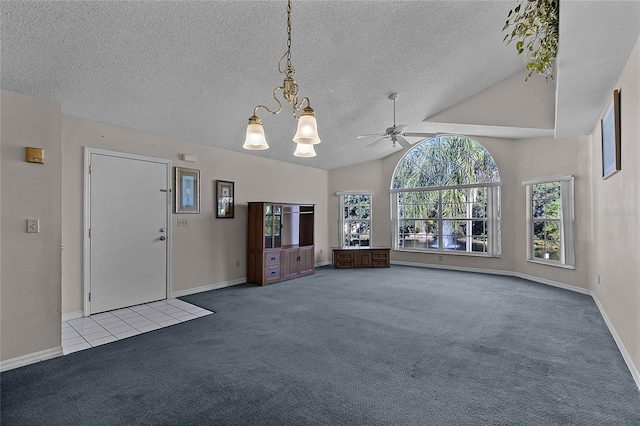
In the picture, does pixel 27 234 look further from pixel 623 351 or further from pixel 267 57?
pixel 623 351

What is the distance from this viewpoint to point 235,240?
5641 mm

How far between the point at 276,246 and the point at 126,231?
8.09 ft

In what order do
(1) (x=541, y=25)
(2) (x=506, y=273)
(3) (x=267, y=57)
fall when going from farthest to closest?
(2) (x=506, y=273) < (3) (x=267, y=57) < (1) (x=541, y=25)

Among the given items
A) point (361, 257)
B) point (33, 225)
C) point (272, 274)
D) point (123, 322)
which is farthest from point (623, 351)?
point (33, 225)

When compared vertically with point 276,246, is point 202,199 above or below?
above

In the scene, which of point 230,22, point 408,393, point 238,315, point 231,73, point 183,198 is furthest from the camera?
point 183,198

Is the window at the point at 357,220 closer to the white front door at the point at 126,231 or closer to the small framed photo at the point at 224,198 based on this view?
the small framed photo at the point at 224,198

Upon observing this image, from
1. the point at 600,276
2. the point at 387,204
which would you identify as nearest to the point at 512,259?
the point at 600,276

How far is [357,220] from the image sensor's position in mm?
8164

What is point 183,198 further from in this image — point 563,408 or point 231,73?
point 563,408

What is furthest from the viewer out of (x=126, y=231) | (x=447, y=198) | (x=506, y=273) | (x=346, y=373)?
(x=447, y=198)

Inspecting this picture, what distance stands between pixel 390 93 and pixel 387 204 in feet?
12.6

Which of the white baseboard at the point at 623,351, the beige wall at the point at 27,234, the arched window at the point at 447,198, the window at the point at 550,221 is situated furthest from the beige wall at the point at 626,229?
the beige wall at the point at 27,234

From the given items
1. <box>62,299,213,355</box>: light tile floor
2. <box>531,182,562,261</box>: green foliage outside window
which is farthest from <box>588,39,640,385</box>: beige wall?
<box>62,299,213,355</box>: light tile floor
